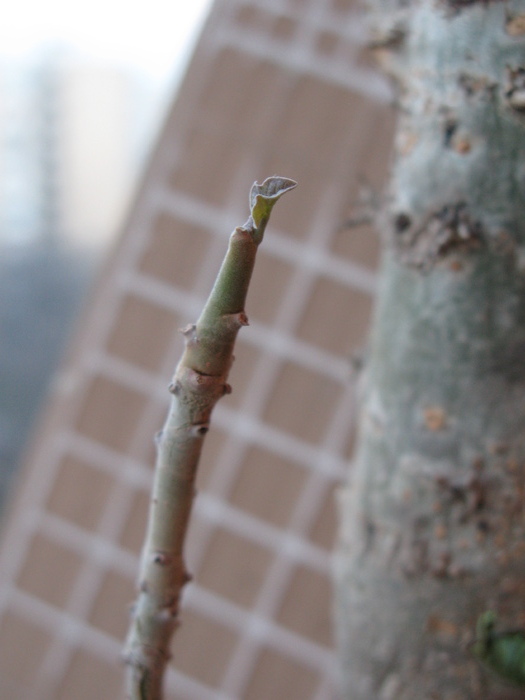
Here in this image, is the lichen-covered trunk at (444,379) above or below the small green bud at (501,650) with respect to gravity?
above

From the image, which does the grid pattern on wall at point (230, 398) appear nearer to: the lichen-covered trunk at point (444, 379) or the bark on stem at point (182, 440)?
the lichen-covered trunk at point (444, 379)

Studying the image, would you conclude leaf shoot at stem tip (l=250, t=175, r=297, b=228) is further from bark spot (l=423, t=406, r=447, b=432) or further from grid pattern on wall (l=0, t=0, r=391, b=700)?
grid pattern on wall (l=0, t=0, r=391, b=700)

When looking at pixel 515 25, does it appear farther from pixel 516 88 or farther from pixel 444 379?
pixel 444 379

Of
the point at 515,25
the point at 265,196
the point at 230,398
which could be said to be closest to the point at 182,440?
the point at 265,196

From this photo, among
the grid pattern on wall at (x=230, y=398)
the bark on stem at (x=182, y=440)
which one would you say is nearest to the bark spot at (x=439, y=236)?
the bark on stem at (x=182, y=440)

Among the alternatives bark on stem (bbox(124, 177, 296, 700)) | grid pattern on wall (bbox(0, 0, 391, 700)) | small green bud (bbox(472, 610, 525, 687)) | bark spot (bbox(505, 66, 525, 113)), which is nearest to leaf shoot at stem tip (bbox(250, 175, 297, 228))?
bark on stem (bbox(124, 177, 296, 700))

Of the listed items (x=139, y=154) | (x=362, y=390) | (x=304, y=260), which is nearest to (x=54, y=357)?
(x=139, y=154)
